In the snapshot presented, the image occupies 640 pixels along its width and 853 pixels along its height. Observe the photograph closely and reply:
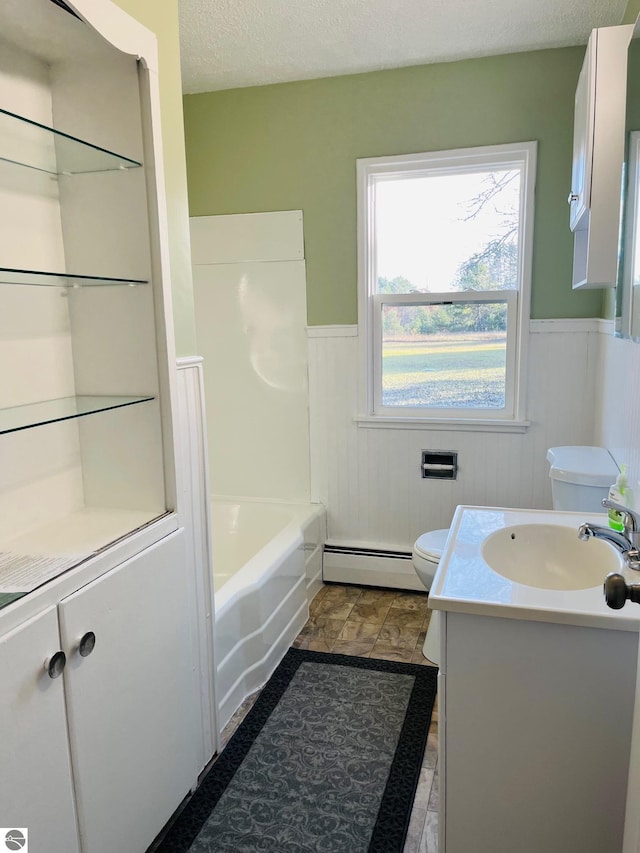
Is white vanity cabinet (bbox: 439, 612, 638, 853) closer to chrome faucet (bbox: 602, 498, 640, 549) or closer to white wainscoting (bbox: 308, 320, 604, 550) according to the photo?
chrome faucet (bbox: 602, 498, 640, 549)

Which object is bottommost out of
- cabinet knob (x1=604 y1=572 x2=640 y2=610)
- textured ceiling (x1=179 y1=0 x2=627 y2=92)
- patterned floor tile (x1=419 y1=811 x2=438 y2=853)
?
patterned floor tile (x1=419 y1=811 x2=438 y2=853)

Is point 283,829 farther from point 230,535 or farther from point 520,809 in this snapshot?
point 230,535

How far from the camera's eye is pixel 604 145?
1.74 m

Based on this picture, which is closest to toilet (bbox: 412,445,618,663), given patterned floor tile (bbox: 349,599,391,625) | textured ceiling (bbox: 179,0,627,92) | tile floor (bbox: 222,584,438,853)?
tile floor (bbox: 222,584,438,853)

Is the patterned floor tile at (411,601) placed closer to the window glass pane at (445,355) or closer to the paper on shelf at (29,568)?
the window glass pane at (445,355)

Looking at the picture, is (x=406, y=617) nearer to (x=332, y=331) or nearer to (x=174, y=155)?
(x=332, y=331)

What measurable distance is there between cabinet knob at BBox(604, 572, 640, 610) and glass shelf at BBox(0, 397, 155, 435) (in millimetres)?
1127

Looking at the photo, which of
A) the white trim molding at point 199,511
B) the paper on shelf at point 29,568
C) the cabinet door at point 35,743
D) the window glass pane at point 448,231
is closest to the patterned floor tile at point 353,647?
the white trim molding at point 199,511

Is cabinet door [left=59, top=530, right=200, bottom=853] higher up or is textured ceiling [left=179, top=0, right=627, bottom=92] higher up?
textured ceiling [left=179, top=0, right=627, bottom=92]

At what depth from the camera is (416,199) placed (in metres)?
3.03

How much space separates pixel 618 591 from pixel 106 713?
114 cm

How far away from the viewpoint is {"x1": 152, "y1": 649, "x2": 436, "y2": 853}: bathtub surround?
1.72 m

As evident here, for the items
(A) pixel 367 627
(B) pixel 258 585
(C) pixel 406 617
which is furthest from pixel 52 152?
(C) pixel 406 617

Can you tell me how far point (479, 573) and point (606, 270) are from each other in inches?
37.3
